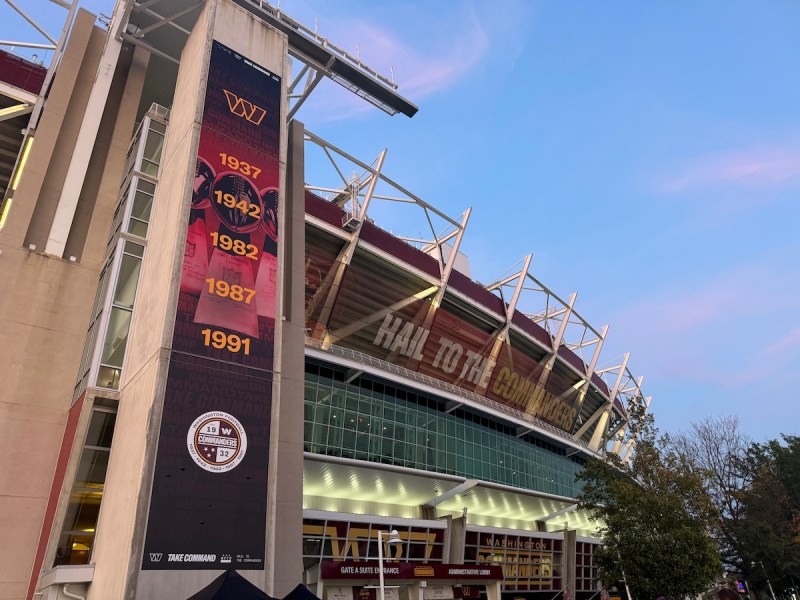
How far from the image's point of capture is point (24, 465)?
19.2m

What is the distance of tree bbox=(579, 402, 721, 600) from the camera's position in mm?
28453

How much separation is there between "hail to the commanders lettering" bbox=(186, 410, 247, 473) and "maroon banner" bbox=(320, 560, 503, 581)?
431 inches

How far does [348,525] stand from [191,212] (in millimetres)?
19274

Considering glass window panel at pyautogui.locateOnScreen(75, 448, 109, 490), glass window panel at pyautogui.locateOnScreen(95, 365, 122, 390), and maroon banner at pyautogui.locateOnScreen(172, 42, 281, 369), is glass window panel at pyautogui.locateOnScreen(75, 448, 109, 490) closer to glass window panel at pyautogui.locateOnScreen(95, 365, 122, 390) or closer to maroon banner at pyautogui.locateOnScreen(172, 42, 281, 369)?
glass window panel at pyautogui.locateOnScreen(95, 365, 122, 390)

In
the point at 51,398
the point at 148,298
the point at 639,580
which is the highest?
the point at 148,298

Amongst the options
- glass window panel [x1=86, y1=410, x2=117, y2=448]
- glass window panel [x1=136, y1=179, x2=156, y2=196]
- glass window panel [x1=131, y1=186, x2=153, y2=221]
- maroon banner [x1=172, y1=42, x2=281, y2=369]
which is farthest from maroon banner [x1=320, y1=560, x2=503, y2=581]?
glass window panel [x1=136, y1=179, x2=156, y2=196]

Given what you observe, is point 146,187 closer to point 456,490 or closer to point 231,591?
point 231,591

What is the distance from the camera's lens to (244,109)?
24.0 m

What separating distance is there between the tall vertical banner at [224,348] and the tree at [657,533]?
21277 millimetres

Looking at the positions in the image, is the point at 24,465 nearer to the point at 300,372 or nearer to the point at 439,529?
the point at 300,372

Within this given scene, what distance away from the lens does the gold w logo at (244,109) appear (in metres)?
23.7

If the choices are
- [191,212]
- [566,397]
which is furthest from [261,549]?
[566,397]

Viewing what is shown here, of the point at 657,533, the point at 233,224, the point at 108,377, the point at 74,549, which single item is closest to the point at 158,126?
the point at 233,224

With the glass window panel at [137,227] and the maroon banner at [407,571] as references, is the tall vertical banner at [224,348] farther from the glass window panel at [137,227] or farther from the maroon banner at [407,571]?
the maroon banner at [407,571]
